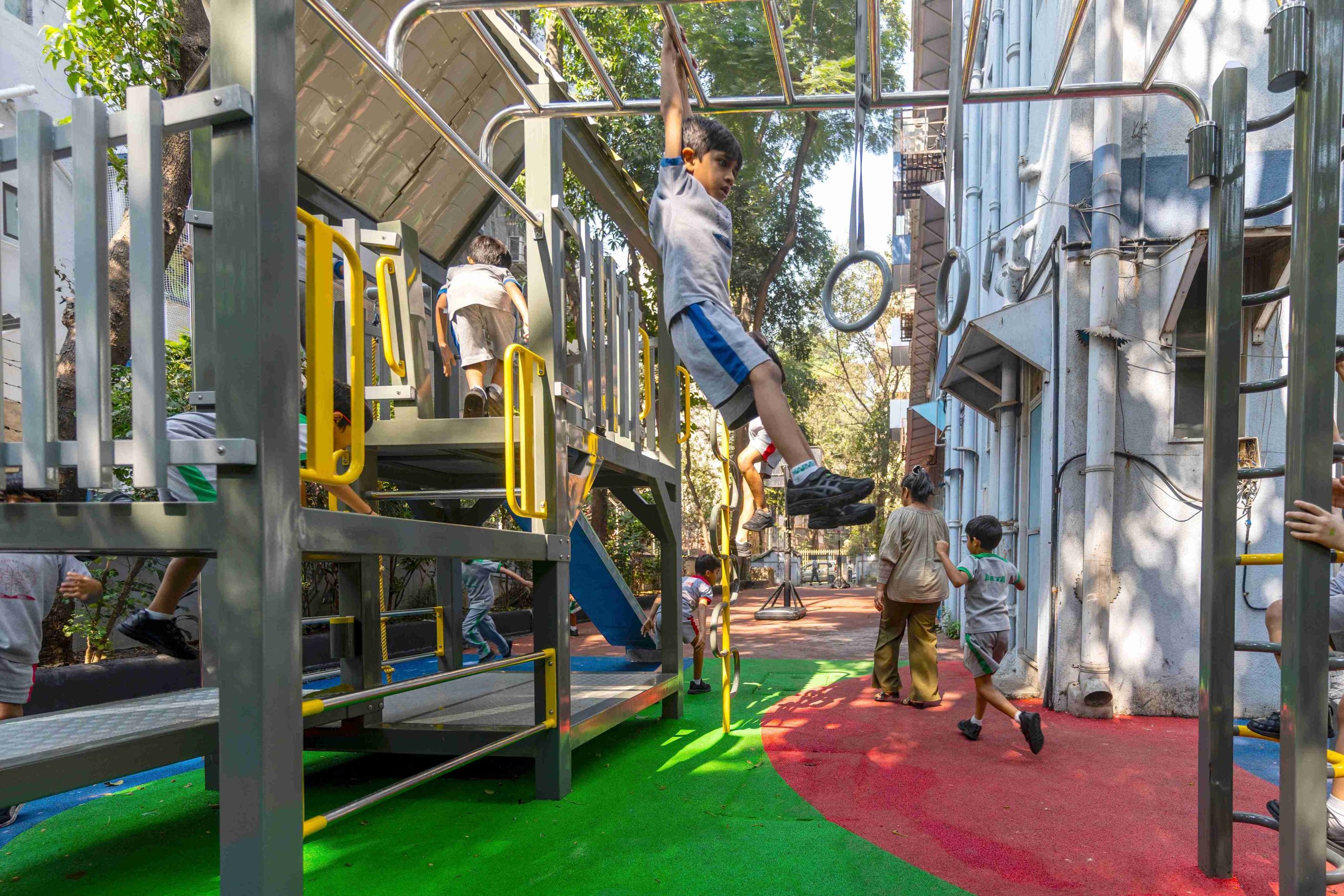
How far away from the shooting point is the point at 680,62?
3826mm

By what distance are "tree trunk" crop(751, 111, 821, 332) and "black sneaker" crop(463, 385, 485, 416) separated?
13.2m

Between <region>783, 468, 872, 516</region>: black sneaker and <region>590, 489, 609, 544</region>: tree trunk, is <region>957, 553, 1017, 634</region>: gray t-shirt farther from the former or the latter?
<region>590, 489, 609, 544</region>: tree trunk

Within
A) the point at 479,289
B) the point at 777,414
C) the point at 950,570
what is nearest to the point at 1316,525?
the point at 777,414

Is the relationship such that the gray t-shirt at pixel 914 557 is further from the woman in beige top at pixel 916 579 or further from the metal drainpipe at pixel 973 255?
the metal drainpipe at pixel 973 255

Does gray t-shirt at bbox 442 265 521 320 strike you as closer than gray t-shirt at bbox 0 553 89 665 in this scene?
No

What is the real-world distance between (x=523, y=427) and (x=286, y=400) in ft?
6.38

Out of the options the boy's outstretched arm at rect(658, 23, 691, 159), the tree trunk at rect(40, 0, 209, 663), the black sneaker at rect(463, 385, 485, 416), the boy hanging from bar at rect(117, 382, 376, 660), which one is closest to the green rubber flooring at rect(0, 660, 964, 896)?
the boy hanging from bar at rect(117, 382, 376, 660)

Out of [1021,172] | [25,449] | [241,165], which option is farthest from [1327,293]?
[1021,172]

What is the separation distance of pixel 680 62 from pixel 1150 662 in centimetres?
587

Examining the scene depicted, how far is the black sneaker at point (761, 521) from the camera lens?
516cm

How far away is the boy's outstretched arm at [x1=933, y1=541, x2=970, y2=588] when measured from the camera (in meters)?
6.66

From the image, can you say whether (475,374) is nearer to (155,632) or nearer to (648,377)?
(648,377)

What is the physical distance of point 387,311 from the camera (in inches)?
179

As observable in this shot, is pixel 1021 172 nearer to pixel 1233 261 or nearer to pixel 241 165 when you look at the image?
pixel 1233 261
